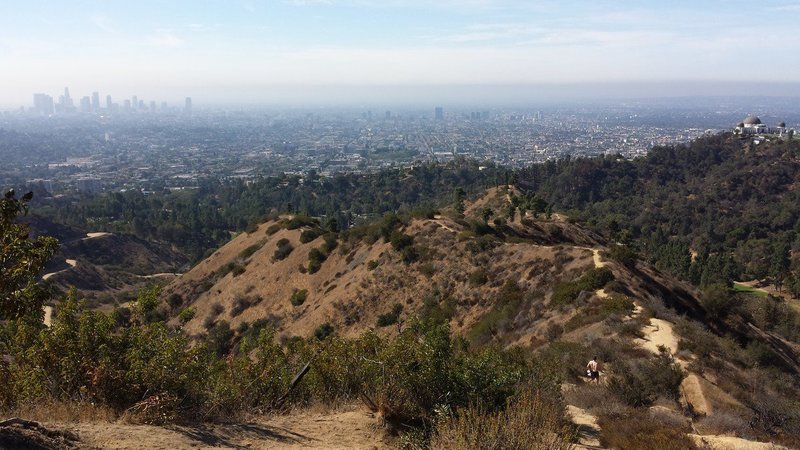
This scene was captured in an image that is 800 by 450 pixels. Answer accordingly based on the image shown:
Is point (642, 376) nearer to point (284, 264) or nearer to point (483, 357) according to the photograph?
point (483, 357)

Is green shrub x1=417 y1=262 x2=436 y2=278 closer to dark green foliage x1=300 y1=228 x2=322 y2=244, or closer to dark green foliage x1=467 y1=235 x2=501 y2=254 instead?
dark green foliage x1=467 y1=235 x2=501 y2=254

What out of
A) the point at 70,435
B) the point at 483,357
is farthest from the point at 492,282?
the point at 70,435

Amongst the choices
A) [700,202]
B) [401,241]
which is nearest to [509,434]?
[401,241]

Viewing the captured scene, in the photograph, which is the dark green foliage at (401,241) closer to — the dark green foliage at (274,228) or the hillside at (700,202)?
the dark green foliage at (274,228)

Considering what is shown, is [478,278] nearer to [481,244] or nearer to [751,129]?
[481,244]

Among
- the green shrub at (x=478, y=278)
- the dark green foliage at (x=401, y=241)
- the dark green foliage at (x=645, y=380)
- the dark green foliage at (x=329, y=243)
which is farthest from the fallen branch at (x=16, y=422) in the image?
the dark green foliage at (x=329, y=243)

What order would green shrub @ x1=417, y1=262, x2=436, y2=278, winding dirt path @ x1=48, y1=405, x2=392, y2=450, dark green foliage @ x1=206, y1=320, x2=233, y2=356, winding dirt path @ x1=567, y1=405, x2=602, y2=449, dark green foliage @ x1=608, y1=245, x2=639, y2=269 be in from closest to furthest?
winding dirt path @ x1=48, y1=405, x2=392, y2=450, winding dirt path @ x1=567, y1=405, x2=602, y2=449, dark green foliage @ x1=608, y1=245, x2=639, y2=269, green shrub @ x1=417, y1=262, x2=436, y2=278, dark green foliage @ x1=206, y1=320, x2=233, y2=356

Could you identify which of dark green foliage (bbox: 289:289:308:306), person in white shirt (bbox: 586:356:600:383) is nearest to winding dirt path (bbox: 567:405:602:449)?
person in white shirt (bbox: 586:356:600:383)
